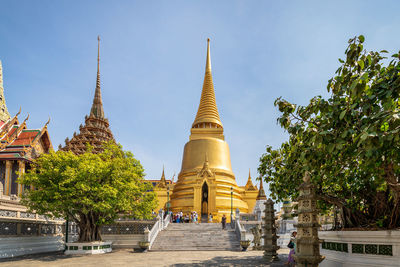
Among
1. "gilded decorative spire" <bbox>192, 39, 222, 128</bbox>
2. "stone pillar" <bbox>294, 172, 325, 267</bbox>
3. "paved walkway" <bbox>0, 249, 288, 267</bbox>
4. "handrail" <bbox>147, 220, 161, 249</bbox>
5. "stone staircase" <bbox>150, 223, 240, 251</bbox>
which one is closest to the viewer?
"stone pillar" <bbox>294, 172, 325, 267</bbox>

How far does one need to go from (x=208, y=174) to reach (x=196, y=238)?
14.6 metres

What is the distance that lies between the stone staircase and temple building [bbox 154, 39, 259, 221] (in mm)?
8580

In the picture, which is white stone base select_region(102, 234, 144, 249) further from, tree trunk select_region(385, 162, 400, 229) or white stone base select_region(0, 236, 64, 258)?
tree trunk select_region(385, 162, 400, 229)

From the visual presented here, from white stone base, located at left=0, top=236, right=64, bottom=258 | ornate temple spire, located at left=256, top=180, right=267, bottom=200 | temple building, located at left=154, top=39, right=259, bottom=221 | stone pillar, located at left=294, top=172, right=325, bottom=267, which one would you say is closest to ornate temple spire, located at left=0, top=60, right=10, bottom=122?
white stone base, located at left=0, top=236, right=64, bottom=258

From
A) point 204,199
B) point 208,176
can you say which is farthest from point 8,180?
point 208,176

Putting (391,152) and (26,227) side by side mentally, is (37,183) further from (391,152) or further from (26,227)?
(391,152)

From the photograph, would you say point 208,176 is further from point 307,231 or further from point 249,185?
point 307,231

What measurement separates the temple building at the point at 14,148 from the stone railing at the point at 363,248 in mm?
29083

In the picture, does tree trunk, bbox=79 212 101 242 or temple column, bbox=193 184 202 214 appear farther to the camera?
temple column, bbox=193 184 202 214

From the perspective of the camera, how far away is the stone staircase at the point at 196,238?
73.5 ft

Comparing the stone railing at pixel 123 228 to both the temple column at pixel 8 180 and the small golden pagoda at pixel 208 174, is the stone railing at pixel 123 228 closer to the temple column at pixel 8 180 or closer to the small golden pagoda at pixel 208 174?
the temple column at pixel 8 180

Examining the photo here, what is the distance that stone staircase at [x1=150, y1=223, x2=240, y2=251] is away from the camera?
22417 millimetres

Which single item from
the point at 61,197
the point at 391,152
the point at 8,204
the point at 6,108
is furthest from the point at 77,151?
the point at 391,152

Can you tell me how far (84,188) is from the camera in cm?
1766
